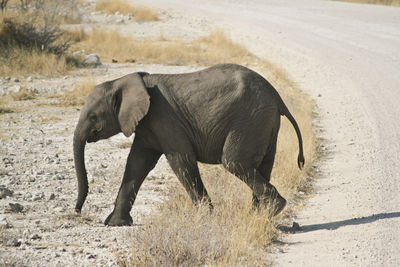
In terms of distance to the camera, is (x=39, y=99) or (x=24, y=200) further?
(x=39, y=99)

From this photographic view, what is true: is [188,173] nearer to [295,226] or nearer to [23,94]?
[295,226]

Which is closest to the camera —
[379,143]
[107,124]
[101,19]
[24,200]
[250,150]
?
[250,150]

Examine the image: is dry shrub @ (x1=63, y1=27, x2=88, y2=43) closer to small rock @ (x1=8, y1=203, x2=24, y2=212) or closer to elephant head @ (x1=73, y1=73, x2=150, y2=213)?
small rock @ (x1=8, y1=203, x2=24, y2=212)

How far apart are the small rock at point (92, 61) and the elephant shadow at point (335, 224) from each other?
1211 cm

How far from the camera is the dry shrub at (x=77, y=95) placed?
1490cm

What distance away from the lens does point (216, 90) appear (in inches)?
286

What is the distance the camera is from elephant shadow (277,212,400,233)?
24.8ft

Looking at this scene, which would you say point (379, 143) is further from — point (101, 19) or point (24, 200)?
point (101, 19)

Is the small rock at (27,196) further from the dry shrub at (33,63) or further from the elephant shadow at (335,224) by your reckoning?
the dry shrub at (33,63)

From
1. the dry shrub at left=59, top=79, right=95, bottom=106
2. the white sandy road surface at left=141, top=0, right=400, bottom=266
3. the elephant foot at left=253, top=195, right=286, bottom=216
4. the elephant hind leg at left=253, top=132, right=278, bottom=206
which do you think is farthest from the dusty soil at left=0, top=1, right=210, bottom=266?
the white sandy road surface at left=141, top=0, right=400, bottom=266

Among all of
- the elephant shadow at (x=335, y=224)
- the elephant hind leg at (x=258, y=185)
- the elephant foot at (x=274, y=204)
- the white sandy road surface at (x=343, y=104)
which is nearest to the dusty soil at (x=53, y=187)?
the elephant hind leg at (x=258, y=185)

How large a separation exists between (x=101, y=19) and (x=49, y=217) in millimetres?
21615

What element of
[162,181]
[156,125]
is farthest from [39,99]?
[156,125]

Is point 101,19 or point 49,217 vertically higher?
point 49,217
